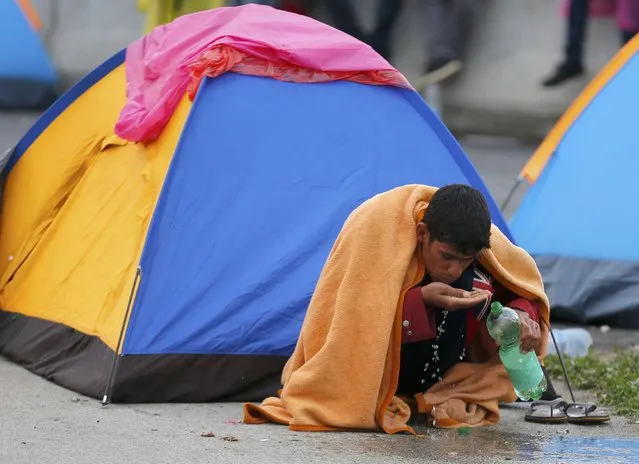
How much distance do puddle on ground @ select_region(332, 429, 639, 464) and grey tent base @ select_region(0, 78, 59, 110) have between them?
8.46 meters

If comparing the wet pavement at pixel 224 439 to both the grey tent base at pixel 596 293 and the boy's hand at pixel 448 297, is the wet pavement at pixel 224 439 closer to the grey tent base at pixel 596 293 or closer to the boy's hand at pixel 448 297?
the boy's hand at pixel 448 297

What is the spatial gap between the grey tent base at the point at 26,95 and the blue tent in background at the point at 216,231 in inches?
267

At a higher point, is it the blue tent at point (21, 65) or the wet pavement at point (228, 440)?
the wet pavement at point (228, 440)

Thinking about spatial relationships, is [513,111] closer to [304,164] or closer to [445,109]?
[445,109]

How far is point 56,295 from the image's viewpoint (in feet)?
20.1

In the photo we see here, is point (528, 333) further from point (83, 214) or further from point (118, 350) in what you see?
point (83, 214)

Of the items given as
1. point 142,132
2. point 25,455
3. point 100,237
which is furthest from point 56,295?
point 25,455

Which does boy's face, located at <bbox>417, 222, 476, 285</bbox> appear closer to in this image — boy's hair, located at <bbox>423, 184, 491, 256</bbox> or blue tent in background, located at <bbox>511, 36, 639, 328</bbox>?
boy's hair, located at <bbox>423, 184, 491, 256</bbox>

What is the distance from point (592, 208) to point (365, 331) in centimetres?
278

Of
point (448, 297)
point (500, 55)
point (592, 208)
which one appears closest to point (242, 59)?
point (448, 297)

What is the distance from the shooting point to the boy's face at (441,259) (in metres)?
4.90

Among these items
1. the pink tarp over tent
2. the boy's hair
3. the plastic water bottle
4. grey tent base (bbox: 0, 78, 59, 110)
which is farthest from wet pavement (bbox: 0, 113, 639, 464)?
grey tent base (bbox: 0, 78, 59, 110)

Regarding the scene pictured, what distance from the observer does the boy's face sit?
4.90m

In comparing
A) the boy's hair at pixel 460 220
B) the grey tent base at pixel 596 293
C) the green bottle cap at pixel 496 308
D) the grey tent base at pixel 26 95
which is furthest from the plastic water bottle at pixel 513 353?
the grey tent base at pixel 26 95
